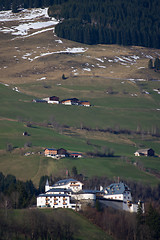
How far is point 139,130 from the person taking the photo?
161125 mm

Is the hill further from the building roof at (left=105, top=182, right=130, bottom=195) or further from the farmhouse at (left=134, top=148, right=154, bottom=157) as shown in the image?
the building roof at (left=105, top=182, right=130, bottom=195)

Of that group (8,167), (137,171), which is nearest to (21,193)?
(8,167)

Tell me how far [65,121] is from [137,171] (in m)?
44.4

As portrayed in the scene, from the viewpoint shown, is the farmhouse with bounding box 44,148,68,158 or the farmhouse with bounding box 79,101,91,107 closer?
the farmhouse with bounding box 44,148,68,158

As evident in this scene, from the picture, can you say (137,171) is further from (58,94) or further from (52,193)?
(58,94)

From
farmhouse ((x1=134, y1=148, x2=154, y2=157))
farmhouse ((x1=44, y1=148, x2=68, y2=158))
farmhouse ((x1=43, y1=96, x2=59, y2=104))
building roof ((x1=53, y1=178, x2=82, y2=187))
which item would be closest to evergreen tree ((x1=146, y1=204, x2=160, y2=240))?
building roof ((x1=53, y1=178, x2=82, y2=187))

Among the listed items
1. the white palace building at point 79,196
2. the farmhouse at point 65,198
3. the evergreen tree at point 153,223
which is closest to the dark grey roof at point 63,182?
the white palace building at point 79,196

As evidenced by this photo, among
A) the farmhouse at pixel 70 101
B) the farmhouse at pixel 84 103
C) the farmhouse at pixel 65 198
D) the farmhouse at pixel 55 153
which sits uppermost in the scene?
the farmhouse at pixel 65 198

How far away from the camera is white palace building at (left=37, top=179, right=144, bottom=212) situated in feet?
296

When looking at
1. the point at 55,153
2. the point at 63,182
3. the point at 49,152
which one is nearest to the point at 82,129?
the point at 55,153

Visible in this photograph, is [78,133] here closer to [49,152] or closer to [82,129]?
[82,129]

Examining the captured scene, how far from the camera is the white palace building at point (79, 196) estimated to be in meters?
90.3

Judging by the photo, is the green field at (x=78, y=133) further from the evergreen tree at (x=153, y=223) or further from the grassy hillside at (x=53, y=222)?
the evergreen tree at (x=153, y=223)

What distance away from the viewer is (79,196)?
92062mm
